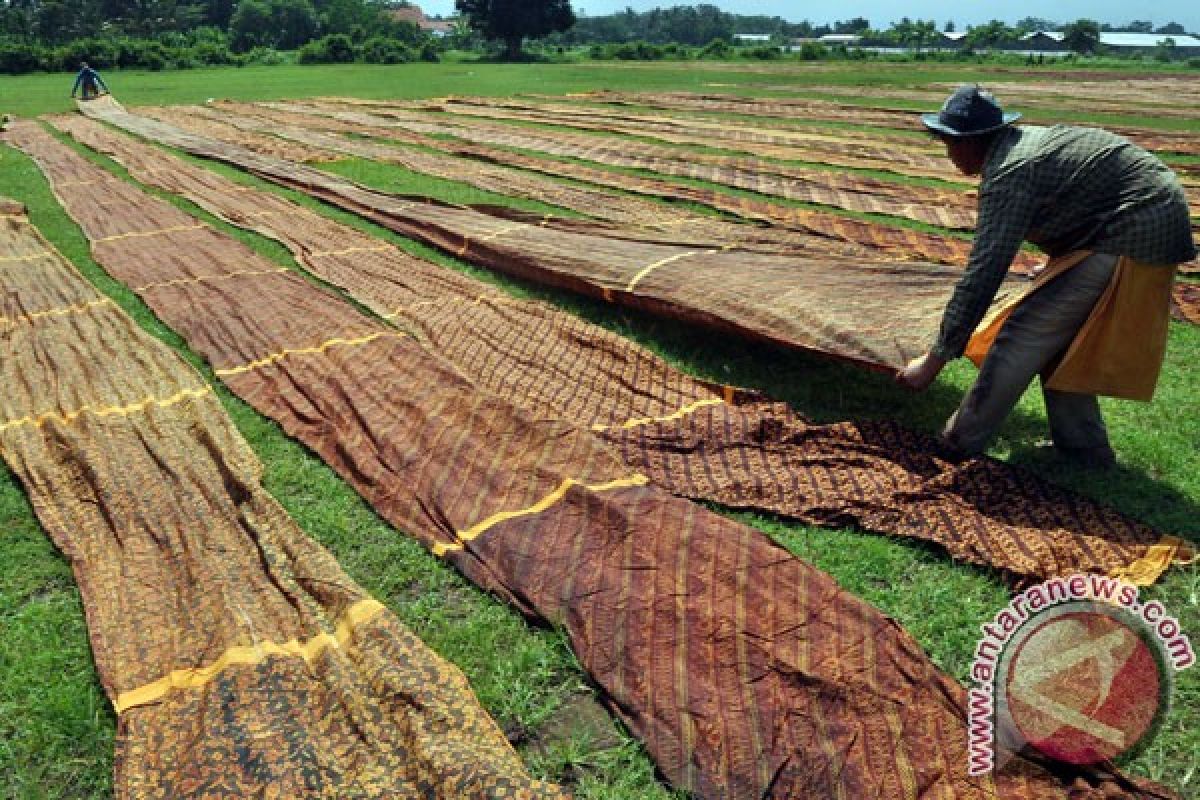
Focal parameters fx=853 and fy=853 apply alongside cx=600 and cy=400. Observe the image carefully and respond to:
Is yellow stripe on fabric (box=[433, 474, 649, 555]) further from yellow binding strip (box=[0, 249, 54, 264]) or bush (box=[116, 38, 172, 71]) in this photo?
bush (box=[116, 38, 172, 71])

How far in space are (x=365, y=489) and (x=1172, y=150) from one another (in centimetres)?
1448

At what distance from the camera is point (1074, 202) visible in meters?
3.58

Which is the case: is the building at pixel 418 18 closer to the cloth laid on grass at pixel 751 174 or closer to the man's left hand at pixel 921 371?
the cloth laid on grass at pixel 751 174

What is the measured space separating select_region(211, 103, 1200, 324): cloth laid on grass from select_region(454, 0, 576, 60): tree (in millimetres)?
37449

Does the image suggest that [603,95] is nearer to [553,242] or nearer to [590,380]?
[553,242]

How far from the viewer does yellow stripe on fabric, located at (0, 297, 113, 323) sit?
5.86 m

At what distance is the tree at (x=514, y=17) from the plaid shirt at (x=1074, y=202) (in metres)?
49.6

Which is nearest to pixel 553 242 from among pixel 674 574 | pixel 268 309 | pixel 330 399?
pixel 268 309

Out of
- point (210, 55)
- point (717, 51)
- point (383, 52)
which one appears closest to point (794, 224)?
point (210, 55)

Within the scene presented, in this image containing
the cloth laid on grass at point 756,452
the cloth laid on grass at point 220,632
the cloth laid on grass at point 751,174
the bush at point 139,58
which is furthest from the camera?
the bush at point 139,58

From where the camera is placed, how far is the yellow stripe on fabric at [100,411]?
14.4 feet

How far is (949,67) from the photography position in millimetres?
43250

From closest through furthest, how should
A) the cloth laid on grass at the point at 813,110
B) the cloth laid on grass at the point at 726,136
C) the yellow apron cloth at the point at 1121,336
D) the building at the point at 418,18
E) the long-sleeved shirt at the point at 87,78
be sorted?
the yellow apron cloth at the point at 1121,336, the cloth laid on grass at the point at 726,136, the cloth laid on grass at the point at 813,110, the long-sleeved shirt at the point at 87,78, the building at the point at 418,18

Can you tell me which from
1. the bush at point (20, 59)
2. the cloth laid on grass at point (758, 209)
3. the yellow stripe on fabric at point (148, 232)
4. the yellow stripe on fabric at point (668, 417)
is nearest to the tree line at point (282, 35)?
the bush at point (20, 59)
